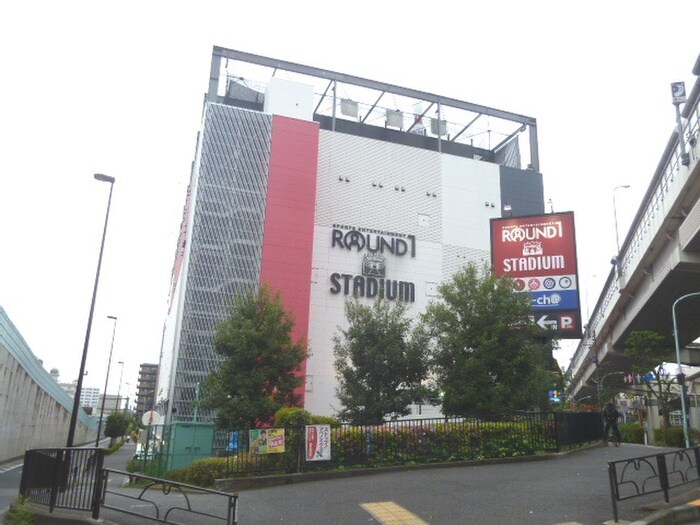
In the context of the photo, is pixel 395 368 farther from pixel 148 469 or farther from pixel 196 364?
pixel 196 364

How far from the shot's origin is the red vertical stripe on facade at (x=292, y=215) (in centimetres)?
4694

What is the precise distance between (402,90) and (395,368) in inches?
1468

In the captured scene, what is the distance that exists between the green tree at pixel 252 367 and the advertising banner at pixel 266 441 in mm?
9524

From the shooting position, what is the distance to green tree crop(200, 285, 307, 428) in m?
25.0

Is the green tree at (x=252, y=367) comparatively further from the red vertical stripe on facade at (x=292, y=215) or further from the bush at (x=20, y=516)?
the red vertical stripe on facade at (x=292, y=215)

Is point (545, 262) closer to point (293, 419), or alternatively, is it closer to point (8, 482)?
point (293, 419)

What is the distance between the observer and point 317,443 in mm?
15688

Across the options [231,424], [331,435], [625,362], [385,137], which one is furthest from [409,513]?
[385,137]

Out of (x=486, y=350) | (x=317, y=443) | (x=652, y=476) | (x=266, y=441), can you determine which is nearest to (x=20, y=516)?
(x=266, y=441)

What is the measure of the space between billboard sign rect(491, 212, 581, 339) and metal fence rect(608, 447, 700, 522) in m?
16.4

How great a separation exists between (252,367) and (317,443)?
34.7 feet

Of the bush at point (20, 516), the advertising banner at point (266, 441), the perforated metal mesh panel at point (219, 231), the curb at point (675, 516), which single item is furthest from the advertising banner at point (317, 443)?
the perforated metal mesh panel at point (219, 231)

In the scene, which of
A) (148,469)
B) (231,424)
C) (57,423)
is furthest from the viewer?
(57,423)

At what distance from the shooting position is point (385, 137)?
209ft
